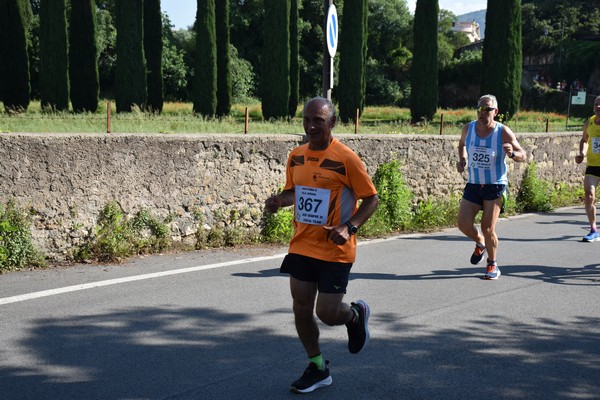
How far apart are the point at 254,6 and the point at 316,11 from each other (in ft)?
15.8

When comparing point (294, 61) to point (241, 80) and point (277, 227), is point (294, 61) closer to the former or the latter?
point (241, 80)

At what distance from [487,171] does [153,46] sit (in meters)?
30.4

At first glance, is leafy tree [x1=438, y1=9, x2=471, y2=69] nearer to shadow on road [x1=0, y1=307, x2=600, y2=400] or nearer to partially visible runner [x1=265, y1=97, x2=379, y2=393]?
shadow on road [x1=0, y1=307, x2=600, y2=400]

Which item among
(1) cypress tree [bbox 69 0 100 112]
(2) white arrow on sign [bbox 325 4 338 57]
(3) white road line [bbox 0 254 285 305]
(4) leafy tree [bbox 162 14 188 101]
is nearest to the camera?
(3) white road line [bbox 0 254 285 305]

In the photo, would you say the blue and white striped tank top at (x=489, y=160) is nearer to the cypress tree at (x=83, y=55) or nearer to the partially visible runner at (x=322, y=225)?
the partially visible runner at (x=322, y=225)

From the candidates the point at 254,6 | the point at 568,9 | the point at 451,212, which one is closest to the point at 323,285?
the point at 451,212

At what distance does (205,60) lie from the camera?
35219 millimetres

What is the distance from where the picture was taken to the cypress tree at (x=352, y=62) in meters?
34.7

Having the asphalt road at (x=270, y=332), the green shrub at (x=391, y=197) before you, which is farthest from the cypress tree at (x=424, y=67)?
the asphalt road at (x=270, y=332)

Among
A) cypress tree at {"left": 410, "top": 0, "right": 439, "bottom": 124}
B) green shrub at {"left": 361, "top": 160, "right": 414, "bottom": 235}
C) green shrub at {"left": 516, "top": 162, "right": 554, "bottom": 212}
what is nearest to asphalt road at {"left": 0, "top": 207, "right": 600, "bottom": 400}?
green shrub at {"left": 361, "top": 160, "right": 414, "bottom": 235}

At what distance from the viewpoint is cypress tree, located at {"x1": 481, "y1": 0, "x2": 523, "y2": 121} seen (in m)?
32.2

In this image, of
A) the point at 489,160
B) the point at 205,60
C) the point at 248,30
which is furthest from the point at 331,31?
the point at 248,30

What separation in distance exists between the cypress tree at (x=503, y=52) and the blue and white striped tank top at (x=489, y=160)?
82.1 feet

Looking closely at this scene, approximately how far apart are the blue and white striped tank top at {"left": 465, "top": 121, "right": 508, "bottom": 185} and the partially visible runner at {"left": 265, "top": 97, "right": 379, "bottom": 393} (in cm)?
372
